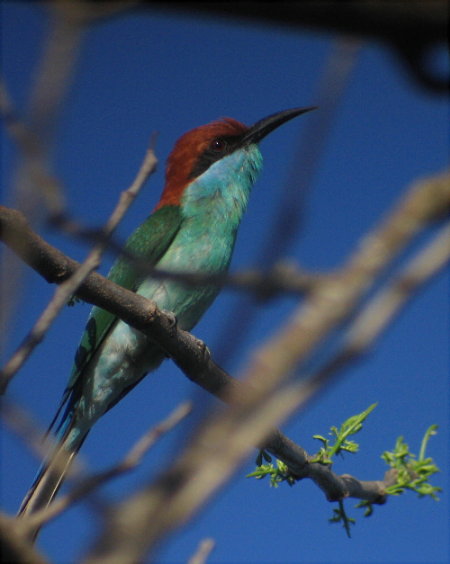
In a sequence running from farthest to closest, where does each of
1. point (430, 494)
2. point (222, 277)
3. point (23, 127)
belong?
1. point (430, 494)
2. point (222, 277)
3. point (23, 127)

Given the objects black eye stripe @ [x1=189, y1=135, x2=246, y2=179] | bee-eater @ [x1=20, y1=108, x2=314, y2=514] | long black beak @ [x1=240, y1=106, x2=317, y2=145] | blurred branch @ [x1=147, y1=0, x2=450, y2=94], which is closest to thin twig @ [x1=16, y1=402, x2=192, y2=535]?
blurred branch @ [x1=147, y1=0, x2=450, y2=94]

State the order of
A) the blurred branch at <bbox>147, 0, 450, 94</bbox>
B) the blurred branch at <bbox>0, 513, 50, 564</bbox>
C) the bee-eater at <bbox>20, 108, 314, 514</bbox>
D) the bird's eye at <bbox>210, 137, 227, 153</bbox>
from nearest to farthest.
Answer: the blurred branch at <bbox>0, 513, 50, 564</bbox> → the blurred branch at <bbox>147, 0, 450, 94</bbox> → the bee-eater at <bbox>20, 108, 314, 514</bbox> → the bird's eye at <bbox>210, 137, 227, 153</bbox>

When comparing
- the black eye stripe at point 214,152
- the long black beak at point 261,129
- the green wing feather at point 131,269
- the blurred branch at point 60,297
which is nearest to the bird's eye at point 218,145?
the black eye stripe at point 214,152

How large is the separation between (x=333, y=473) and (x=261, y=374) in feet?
7.37

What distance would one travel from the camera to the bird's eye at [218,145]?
4.53m

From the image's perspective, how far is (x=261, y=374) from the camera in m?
0.51

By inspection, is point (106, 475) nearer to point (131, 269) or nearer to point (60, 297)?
point (60, 297)

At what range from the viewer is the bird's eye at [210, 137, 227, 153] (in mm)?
A: 4527

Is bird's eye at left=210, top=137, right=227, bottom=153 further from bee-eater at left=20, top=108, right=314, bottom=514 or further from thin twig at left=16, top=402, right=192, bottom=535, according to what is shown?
thin twig at left=16, top=402, right=192, bottom=535

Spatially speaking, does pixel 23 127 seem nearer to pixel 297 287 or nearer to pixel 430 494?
pixel 297 287

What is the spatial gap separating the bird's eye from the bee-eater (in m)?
0.10

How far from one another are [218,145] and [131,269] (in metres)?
1.17

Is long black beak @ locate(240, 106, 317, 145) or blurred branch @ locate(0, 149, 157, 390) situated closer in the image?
blurred branch @ locate(0, 149, 157, 390)

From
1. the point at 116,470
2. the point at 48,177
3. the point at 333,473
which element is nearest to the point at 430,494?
the point at 333,473
